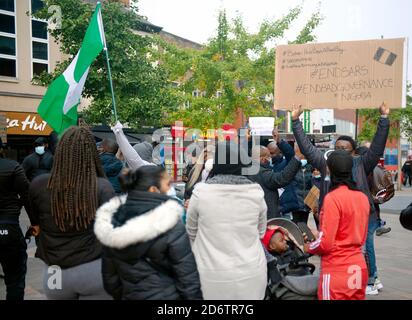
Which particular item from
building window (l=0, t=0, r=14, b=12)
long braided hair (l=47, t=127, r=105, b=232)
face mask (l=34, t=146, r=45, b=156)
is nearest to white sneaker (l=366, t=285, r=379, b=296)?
long braided hair (l=47, t=127, r=105, b=232)

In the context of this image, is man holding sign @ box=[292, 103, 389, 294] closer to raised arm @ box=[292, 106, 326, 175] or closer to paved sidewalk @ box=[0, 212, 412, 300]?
raised arm @ box=[292, 106, 326, 175]

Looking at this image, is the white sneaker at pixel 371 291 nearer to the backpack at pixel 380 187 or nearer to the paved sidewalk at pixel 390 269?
the paved sidewalk at pixel 390 269

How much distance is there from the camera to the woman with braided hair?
Answer: 2.96 metres

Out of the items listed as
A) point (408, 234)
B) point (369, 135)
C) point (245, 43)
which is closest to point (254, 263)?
point (408, 234)

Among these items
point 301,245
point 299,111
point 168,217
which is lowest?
point 301,245

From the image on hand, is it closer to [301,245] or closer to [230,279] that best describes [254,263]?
[230,279]

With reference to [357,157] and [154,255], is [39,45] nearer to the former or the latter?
[357,157]

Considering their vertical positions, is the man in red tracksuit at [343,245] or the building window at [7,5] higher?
the building window at [7,5]

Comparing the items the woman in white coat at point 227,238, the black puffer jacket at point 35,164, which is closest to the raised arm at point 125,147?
the woman in white coat at point 227,238

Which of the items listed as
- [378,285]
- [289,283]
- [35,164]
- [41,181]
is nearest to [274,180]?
[289,283]

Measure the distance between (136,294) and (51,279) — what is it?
0.76 metres

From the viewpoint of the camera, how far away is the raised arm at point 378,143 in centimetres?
425

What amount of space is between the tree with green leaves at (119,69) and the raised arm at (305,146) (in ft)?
37.8

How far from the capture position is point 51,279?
301 centimetres
